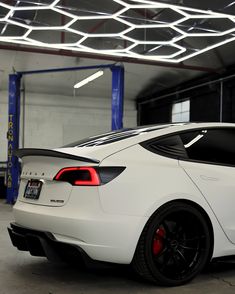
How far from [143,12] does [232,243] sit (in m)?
5.68

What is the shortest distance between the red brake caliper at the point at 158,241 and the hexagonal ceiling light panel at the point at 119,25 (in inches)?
172

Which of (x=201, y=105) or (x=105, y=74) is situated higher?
(x=105, y=74)

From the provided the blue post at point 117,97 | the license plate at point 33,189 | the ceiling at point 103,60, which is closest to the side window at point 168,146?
the license plate at point 33,189

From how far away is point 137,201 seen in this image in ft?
8.99

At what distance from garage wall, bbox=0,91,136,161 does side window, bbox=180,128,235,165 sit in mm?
13171

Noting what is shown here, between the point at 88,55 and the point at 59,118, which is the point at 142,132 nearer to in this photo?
the point at 88,55

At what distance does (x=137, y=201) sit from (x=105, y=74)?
10633 millimetres

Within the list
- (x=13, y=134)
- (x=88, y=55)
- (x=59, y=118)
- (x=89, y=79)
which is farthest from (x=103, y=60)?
(x=59, y=118)

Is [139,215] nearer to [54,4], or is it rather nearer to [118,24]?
[54,4]

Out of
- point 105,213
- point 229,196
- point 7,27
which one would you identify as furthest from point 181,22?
point 105,213

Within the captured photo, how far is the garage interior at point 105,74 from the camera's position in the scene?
10.6 feet

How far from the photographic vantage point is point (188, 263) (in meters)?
2.98

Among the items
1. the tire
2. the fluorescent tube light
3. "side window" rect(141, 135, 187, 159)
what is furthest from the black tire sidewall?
the fluorescent tube light

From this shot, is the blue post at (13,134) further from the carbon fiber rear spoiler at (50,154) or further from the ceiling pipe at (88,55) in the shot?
the carbon fiber rear spoiler at (50,154)
